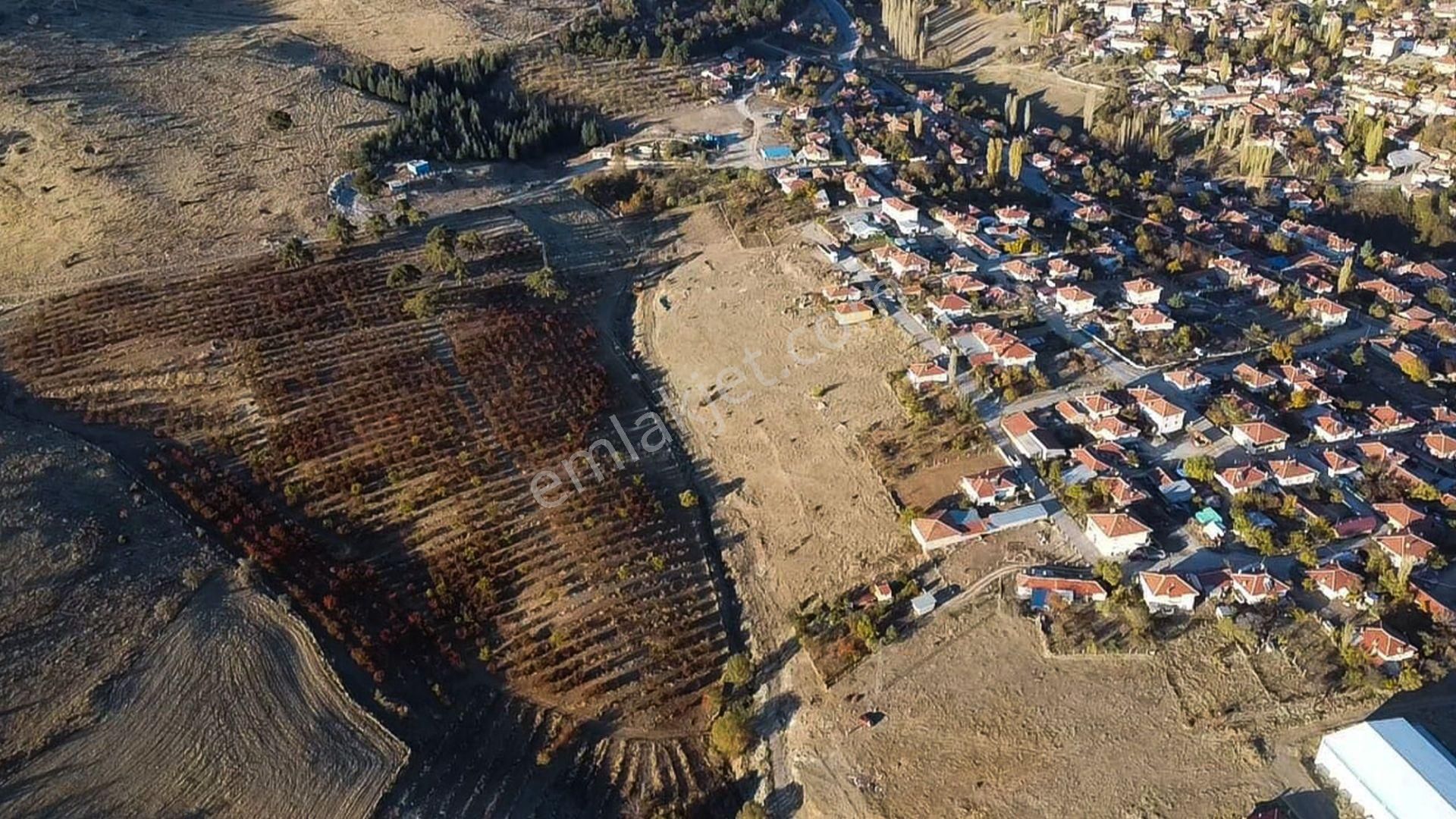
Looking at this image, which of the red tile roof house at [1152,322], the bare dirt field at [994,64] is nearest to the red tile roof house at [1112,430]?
the red tile roof house at [1152,322]

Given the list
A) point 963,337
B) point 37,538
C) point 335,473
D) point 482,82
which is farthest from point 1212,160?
point 37,538

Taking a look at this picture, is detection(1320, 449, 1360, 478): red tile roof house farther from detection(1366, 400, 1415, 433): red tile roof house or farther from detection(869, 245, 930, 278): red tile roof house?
detection(869, 245, 930, 278): red tile roof house

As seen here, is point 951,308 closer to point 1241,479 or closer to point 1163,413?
point 1163,413

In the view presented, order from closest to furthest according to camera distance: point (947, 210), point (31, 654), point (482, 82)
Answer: point (31, 654) < point (947, 210) < point (482, 82)

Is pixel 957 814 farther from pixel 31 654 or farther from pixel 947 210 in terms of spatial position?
pixel 947 210

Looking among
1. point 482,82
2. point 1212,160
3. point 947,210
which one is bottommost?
point 1212,160

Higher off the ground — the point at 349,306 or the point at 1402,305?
the point at 349,306

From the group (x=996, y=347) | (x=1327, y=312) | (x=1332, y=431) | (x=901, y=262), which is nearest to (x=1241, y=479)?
(x=1332, y=431)

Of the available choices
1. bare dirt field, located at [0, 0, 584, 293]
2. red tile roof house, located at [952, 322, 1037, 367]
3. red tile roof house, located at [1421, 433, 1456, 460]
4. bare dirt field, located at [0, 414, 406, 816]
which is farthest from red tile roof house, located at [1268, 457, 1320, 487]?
bare dirt field, located at [0, 0, 584, 293]
